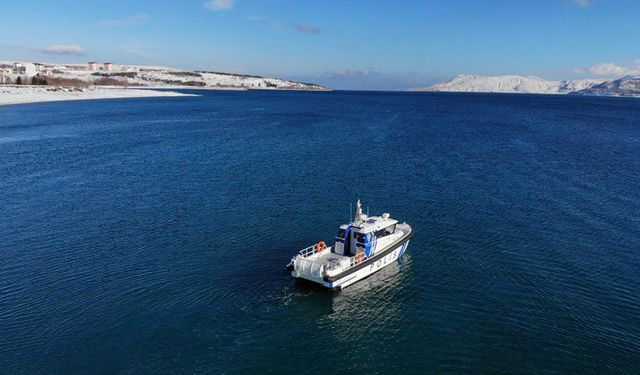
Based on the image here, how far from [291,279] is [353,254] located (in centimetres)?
490

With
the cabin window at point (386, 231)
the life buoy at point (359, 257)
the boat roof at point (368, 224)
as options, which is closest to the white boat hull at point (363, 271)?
the life buoy at point (359, 257)

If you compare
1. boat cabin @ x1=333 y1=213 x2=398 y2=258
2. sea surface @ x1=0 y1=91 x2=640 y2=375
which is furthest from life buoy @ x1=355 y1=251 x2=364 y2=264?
sea surface @ x1=0 y1=91 x2=640 y2=375

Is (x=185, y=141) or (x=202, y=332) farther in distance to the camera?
(x=185, y=141)

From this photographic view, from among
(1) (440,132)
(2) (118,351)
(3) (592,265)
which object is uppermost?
(1) (440,132)

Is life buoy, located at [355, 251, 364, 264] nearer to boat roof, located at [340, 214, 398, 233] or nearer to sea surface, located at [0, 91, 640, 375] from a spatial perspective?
boat roof, located at [340, 214, 398, 233]

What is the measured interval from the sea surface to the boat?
1.04m

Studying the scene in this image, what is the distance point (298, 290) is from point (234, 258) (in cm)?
694

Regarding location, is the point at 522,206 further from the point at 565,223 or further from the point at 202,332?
the point at 202,332

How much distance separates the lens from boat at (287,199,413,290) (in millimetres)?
29781

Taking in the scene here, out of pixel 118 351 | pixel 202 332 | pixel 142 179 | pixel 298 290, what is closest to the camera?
pixel 118 351

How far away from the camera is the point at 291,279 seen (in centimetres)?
3125

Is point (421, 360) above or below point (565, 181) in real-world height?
below

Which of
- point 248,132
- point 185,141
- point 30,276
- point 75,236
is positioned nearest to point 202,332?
point 30,276

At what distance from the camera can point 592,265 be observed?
34000mm
